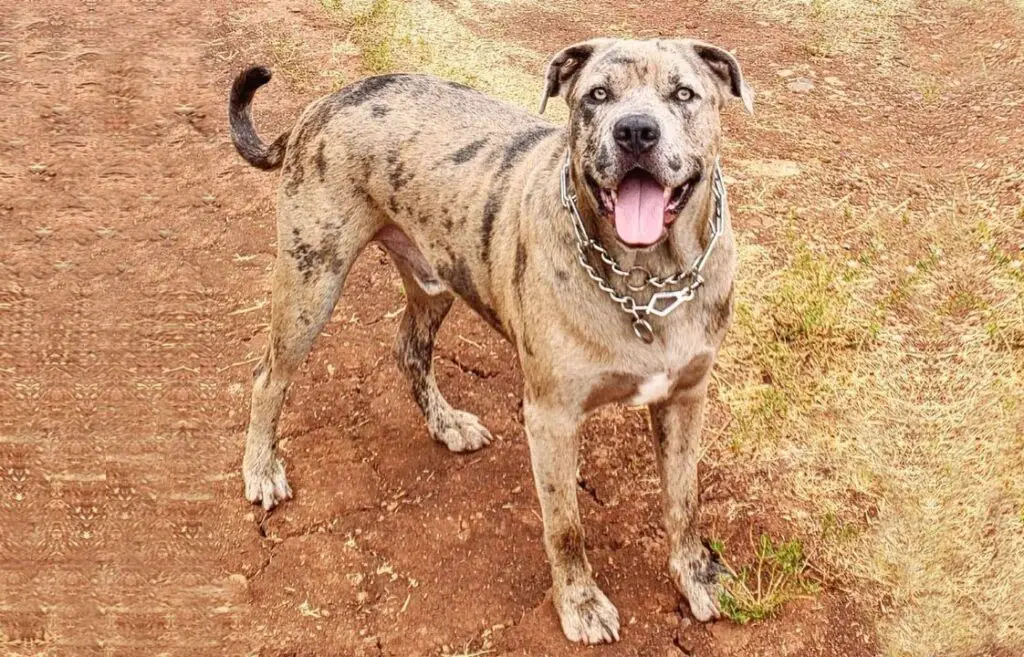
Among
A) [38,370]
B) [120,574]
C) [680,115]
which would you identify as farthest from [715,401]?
[38,370]

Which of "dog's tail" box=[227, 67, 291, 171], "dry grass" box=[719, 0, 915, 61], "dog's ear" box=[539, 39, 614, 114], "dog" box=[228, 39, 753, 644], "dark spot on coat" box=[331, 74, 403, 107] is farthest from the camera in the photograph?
"dry grass" box=[719, 0, 915, 61]

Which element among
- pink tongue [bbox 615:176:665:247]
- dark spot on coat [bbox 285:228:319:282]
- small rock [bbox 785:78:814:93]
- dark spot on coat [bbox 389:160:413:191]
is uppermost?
pink tongue [bbox 615:176:665:247]

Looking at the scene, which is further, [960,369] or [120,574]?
[960,369]

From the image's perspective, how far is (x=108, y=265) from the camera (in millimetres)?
5590

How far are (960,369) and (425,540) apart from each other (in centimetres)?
262

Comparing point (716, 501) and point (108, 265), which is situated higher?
point (716, 501)

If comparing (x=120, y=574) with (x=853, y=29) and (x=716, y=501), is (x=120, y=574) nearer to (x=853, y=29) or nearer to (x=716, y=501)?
(x=716, y=501)

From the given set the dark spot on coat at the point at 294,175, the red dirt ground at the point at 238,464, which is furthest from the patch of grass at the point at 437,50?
the dark spot on coat at the point at 294,175

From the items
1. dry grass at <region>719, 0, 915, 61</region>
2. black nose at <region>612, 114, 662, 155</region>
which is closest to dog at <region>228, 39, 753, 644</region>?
black nose at <region>612, 114, 662, 155</region>

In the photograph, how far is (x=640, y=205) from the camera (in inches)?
121

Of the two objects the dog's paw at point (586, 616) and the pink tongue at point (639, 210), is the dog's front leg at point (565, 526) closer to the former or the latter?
the dog's paw at point (586, 616)

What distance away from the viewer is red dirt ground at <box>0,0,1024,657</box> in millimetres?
3875

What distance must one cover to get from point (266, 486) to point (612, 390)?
1.90 meters

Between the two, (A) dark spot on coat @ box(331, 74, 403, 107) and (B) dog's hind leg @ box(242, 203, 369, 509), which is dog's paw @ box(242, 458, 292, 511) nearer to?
(B) dog's hind leg @ box(242, 203, 369, 509)
